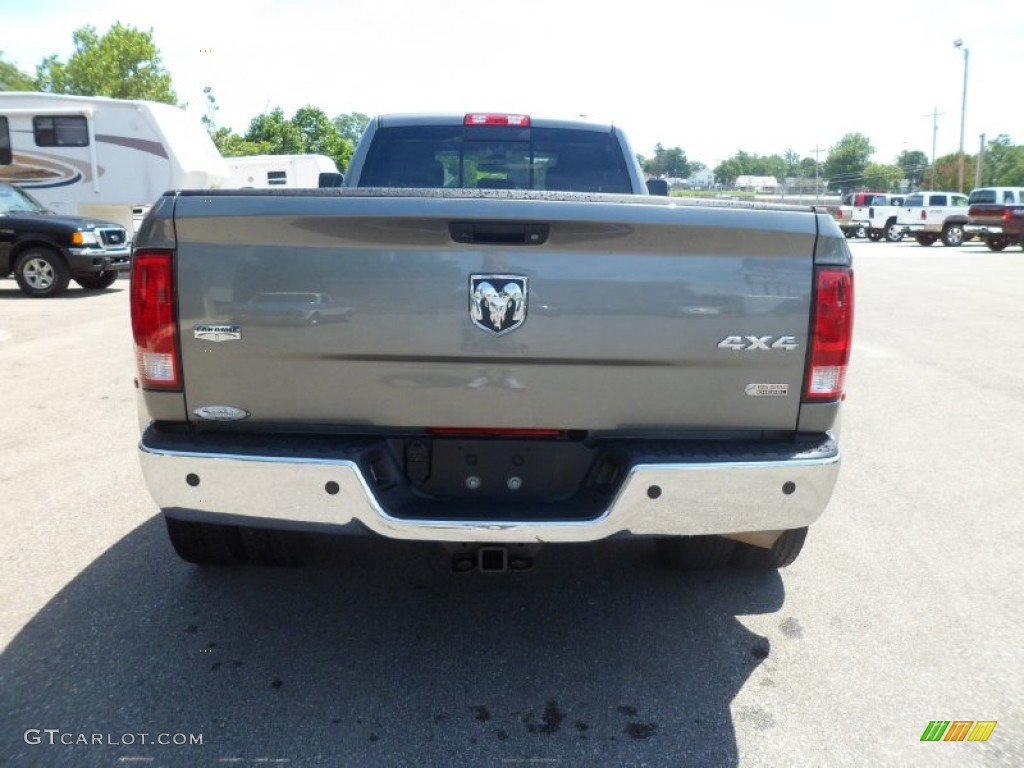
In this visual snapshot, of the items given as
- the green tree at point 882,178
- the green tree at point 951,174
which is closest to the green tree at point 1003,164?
the green tree at point 951,174

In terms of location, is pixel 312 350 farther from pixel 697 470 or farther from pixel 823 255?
pixel 823 255

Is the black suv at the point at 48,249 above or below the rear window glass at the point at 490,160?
below

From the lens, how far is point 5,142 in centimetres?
1909

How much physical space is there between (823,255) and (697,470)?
31.5 inches

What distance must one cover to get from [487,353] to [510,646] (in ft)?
3.98

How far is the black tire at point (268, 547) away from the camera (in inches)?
145

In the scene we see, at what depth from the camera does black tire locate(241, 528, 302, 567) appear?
12.1 ft

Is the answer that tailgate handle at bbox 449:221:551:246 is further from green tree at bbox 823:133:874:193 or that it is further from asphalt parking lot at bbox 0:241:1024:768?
green tree at bbox 823:133:874:193

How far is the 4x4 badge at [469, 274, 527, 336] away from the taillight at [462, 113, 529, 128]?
251 cm

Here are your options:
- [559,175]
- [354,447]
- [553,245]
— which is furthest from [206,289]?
[559,175]

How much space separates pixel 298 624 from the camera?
3.56 meters

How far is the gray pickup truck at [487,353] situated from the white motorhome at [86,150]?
1762cm

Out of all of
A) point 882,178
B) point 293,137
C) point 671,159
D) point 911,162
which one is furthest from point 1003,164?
point 293,137

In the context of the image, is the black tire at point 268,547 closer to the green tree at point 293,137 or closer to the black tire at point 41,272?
the black tire at point 41,272
